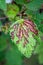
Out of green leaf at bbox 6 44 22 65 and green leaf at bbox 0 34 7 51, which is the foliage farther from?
green leaf at bbox 6 44 22 65

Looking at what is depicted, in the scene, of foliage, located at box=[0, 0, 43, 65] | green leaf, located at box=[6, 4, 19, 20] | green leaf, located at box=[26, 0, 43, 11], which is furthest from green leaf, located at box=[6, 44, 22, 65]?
green leaf, located at box=[26, 0, 43, 11]

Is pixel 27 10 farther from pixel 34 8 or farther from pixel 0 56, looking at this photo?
pixel 0 56

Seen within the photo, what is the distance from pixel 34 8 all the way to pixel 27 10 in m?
0.04

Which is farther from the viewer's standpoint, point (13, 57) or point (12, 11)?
point (13, 57)

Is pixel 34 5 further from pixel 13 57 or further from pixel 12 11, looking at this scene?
pixel 13 57

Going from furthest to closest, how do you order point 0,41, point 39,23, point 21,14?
point 0,41 < point 21,14 < point 39,23

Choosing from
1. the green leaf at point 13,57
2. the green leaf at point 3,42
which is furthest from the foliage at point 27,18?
the green leaf at point 13,57

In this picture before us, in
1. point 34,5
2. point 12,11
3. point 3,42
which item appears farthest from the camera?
point 3,42

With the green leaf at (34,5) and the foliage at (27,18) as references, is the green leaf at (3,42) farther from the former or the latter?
the green leaf at (34,5)

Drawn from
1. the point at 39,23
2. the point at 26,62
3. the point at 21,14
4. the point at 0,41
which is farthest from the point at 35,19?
the point at 26,62

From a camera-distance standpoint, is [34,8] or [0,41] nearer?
[34,8]

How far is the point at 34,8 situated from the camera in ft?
3.92

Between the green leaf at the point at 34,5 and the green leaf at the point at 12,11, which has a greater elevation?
the green leaf at the point at 34,5

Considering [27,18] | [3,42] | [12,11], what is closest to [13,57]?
[3,42]
